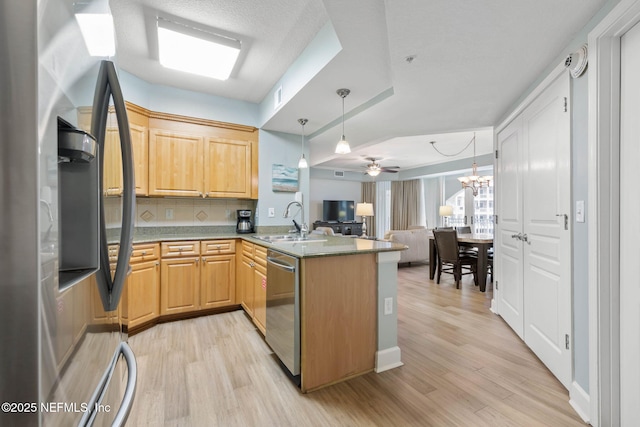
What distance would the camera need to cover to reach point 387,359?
2.12 meters

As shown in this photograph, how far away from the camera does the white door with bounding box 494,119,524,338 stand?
102 inches

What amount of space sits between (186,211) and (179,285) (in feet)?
3.23

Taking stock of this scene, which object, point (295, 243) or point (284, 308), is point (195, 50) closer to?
point (295, 243)

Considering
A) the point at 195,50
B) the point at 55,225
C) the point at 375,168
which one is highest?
the point at 195,50

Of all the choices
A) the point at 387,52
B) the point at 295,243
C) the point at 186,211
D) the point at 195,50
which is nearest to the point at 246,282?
the point at 295,243

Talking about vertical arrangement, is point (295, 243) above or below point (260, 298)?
above

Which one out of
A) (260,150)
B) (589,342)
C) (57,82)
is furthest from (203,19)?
(589,342)

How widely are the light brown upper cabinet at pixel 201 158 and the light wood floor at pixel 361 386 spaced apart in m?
1.59

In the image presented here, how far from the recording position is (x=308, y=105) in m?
2.99

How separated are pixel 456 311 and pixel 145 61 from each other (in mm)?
4273

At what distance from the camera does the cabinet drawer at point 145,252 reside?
270cm

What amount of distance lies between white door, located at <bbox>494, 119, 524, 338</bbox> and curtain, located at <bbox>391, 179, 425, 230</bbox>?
5.71 m

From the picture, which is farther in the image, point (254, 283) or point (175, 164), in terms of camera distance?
point (175, 164)

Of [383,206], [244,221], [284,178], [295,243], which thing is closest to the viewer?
[295,243]
